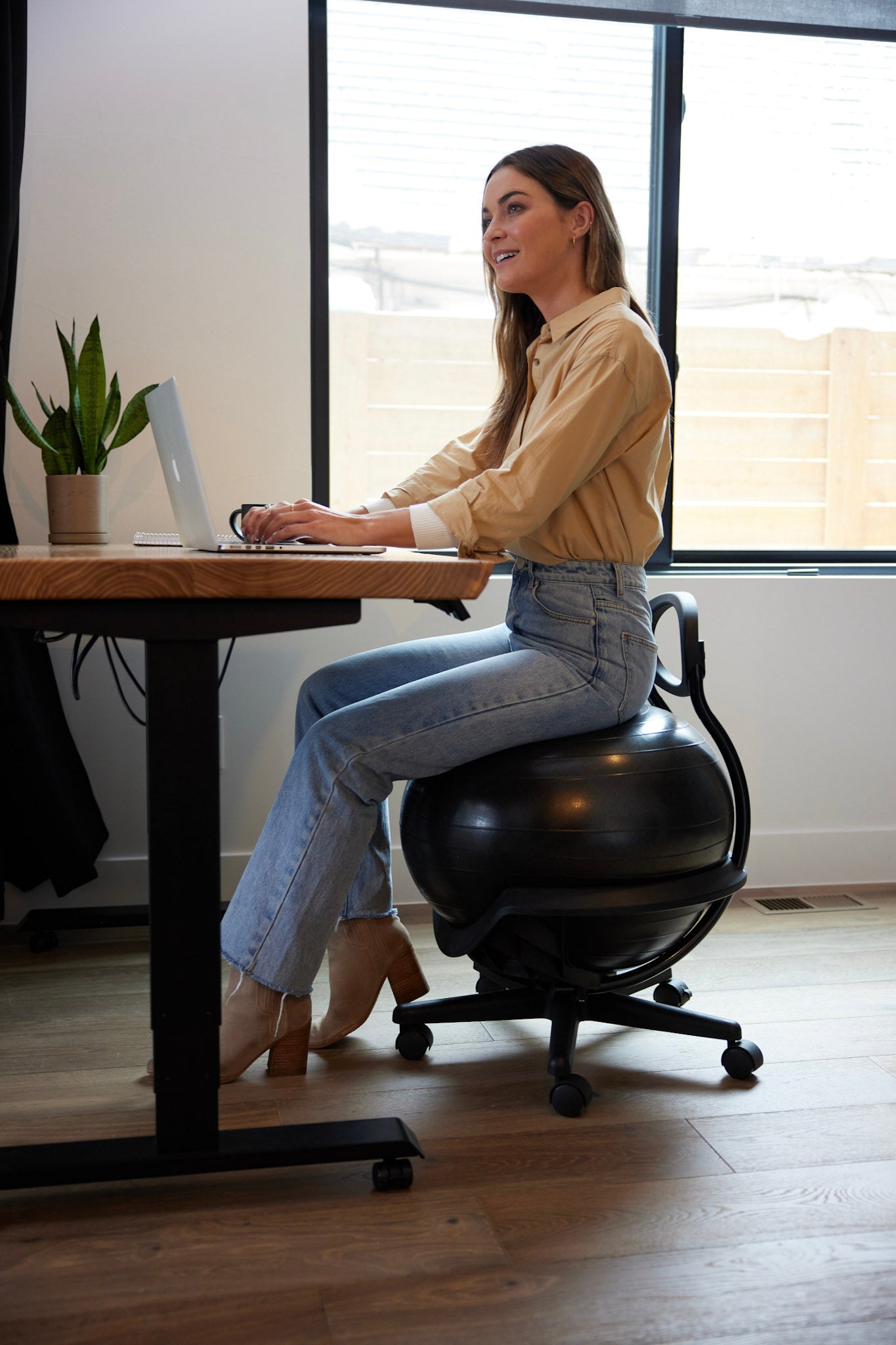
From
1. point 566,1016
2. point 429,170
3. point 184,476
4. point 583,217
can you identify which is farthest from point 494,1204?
point 429,170

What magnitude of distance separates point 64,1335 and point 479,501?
3.59 feet

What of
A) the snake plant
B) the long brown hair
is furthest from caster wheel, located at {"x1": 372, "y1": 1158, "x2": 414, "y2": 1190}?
the snake plant

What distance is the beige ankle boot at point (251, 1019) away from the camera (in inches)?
66.4

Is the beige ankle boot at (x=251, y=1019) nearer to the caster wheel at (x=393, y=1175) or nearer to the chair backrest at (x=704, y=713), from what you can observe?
the caster wheel at (x=393, y=1175)

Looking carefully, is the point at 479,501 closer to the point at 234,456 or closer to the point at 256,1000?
the point at 256,1000

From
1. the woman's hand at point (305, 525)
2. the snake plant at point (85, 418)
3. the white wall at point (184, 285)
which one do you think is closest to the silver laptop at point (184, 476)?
the woman's hand at point (305, 525)

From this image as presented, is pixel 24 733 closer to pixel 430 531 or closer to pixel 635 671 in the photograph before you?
pixel 430 531

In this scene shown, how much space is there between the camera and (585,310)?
72.3 inches

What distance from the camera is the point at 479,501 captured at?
156 centimetres

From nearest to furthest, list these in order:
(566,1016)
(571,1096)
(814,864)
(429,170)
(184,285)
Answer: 1. (571,1096)
2. (566,1016)
3. (184,285)
4. (429,170)
5. (814,864)

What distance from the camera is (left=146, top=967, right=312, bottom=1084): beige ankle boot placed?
1687 millimetres

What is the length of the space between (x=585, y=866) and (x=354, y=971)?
1.69 ft

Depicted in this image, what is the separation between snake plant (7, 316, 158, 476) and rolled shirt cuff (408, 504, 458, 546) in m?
0.91

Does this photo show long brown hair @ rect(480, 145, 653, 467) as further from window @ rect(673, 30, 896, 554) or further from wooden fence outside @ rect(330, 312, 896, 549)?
window @ rect(673, 30, 896, 554)
